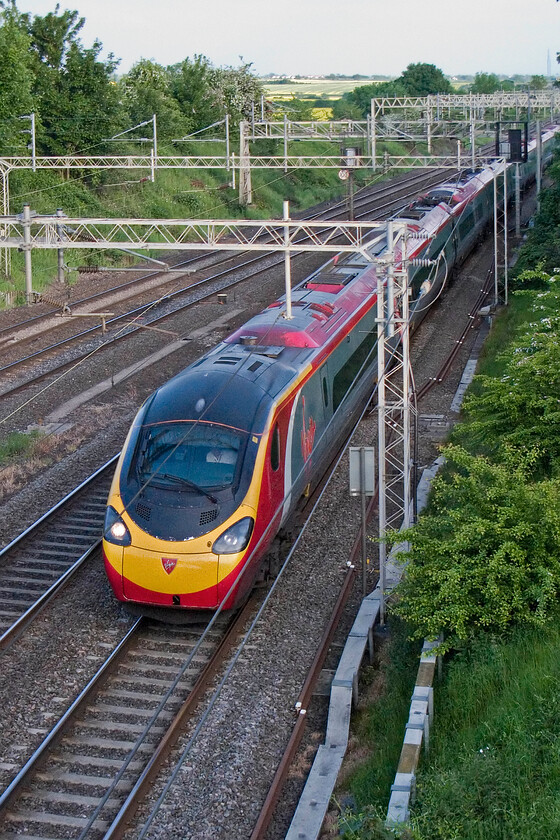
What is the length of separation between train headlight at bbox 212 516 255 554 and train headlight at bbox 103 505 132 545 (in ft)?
3.43

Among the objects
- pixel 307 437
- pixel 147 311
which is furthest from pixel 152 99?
pixel 307 437

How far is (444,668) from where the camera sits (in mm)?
10688

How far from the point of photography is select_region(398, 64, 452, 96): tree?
9719 cm

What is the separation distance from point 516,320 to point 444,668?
1699 centimetres

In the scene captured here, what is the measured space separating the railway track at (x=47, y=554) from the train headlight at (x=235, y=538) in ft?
8.59

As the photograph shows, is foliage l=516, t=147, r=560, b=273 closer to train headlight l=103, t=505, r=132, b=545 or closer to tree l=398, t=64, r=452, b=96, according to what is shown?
train headlight l=103, t=505, r=132, b=545

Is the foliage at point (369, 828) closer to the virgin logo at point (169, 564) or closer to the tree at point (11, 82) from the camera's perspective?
the virgin logo at point (169, 564)

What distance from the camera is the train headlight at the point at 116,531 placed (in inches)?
459

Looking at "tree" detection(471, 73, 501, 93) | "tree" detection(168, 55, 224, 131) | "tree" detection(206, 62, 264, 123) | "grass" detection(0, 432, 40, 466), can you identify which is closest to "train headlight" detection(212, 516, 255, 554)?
"grass" detection(0, 432, 40, 466)

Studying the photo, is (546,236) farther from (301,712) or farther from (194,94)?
(194,94)

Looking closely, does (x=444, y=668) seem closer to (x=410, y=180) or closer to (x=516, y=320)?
(x=516, y=320)

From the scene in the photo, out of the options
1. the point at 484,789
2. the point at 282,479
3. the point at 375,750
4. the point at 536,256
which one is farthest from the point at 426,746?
the point at 536,256

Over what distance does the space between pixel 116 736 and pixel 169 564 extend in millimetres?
1971

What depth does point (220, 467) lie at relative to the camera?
12.1 m
